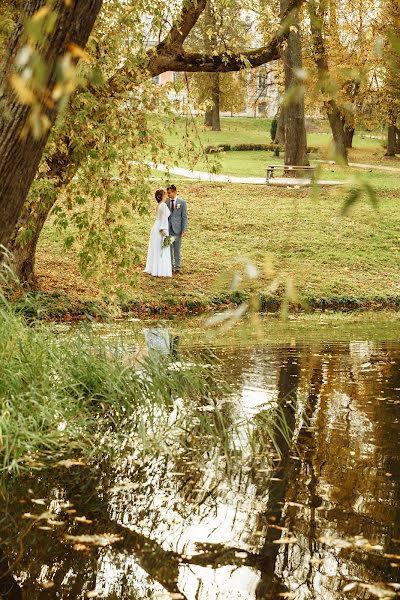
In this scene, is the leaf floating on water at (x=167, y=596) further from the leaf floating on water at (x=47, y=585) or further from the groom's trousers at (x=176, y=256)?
the groom's trousers at (x=176, y=256)

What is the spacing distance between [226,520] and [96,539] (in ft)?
2.85

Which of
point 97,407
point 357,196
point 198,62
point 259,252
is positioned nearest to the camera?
point 357,196

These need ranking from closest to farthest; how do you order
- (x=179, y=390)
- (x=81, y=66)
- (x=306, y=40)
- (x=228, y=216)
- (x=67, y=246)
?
(x=179, y=390)
(x=81, y=66)
(x=67, y=246)
(x=228, y=216)
(x=306, y=40)

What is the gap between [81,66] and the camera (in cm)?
1222

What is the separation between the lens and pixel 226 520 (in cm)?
620

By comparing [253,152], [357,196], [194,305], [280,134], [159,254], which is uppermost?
[280,134]

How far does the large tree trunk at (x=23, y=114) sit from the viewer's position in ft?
18.6

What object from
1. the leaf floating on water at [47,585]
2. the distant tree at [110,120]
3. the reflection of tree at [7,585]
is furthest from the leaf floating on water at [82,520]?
the distant tree at [110,120]

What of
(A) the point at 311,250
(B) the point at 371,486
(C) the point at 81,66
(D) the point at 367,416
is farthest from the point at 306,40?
(B) the point at 371,486

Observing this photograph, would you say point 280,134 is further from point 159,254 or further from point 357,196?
point 357,196

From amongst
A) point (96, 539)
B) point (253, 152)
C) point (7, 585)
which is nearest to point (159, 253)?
point (96, 539)

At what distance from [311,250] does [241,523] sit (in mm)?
20985

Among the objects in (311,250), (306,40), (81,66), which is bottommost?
(311,250)

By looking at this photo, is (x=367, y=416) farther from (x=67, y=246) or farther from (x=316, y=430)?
(x=67, y=246)
